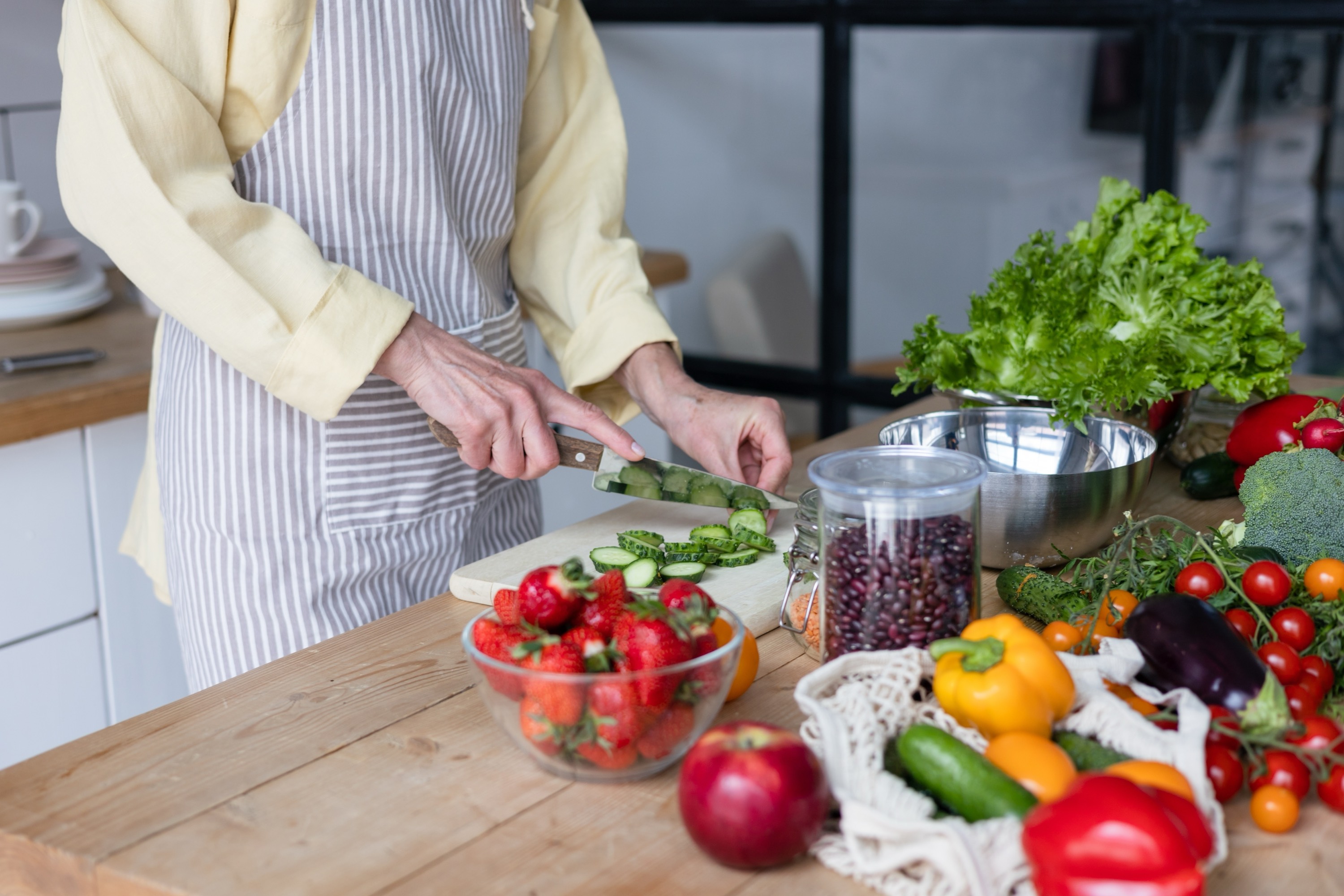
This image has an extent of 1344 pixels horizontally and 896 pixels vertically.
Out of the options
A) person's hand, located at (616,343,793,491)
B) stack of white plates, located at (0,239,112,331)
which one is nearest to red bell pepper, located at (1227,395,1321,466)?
person's hand, located at (616,343,793,491)

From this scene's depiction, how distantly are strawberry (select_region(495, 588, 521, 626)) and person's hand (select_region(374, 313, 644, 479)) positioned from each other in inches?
11.3

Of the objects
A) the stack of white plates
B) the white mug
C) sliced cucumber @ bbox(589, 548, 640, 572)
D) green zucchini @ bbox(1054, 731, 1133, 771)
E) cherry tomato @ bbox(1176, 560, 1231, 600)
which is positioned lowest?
sliced cucumber @ bbox(589, 548, 640, 572)

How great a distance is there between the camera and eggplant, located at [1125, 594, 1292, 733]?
79 centimetres

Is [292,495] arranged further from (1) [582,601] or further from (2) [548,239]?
(1) [582,601]

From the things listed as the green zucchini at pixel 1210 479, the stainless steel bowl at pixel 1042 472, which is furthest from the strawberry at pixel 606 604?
the green zucchini at pixel 1210 479

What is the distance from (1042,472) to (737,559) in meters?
0.34

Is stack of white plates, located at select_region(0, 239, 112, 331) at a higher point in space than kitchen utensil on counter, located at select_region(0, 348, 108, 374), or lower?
higher

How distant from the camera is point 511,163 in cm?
145

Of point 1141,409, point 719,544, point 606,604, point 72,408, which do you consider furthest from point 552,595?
point 72,408

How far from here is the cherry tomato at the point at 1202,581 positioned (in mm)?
969

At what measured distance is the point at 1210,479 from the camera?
1.38 meters

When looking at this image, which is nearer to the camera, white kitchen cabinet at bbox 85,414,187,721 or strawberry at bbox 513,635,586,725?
strawberry at bbox 513,635,586,725

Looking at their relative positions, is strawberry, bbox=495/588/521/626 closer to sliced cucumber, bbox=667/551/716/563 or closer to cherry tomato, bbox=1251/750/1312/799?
sliced cucumber, bbox=667/551/716/563

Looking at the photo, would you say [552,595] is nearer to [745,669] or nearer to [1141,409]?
[745,669]
